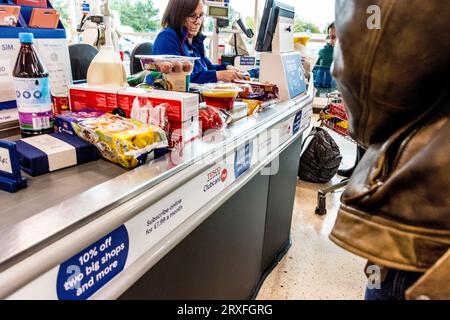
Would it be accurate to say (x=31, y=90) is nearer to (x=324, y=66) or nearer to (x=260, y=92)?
(x=260, y=92)

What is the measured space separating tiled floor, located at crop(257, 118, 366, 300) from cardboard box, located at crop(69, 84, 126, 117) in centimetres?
134

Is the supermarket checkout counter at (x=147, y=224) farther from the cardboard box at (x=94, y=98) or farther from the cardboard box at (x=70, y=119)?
the cardboard box at (x=94, y=98)

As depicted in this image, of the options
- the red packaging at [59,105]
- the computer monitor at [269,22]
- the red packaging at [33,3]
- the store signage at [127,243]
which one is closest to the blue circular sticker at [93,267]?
the store signage at [127,243]

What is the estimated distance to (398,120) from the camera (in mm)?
554

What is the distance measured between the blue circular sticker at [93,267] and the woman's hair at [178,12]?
2.15 metres

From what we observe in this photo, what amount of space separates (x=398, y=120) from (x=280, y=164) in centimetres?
125

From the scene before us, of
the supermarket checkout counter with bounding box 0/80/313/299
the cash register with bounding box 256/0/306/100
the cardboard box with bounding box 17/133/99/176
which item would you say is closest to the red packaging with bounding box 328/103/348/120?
the cash register with bounding box 256/0/306/100

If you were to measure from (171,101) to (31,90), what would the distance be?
356 millimetres

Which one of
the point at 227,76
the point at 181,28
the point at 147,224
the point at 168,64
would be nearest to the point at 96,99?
the point at 168,64

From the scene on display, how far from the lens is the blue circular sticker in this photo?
0.59 meters

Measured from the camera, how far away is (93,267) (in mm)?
645

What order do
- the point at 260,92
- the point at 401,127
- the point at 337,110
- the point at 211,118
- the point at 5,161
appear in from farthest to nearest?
the point at 337,110, the point at 260,92, the point at 211,118, the point at 5,161, the point at 401,127

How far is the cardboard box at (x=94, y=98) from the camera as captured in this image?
3.32ft
